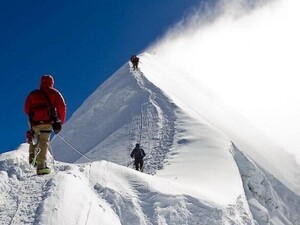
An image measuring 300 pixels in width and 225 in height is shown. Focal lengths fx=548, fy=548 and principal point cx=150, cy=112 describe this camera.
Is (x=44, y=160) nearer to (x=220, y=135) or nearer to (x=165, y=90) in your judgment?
(x=220, y=135)

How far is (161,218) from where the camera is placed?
1324 centimetres

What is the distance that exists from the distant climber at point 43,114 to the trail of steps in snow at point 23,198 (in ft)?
1.38

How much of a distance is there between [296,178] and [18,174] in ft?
97.9

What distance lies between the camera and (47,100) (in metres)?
12.9

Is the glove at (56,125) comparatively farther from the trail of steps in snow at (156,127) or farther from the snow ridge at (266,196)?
the snow ridge at (266,196)

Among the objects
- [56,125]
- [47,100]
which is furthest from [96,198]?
[47,100]

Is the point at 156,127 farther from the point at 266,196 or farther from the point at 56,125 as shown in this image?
the point at 56,125

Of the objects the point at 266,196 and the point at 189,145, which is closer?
the point at 189,145

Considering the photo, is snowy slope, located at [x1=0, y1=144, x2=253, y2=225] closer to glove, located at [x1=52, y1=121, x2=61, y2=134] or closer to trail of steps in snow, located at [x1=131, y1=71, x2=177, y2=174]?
glove, located at [x1=52, y1=121, x2=61, y2=134]

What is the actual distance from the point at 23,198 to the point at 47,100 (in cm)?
240

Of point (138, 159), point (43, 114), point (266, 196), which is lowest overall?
point (266, 196)

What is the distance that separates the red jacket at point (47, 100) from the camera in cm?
1283

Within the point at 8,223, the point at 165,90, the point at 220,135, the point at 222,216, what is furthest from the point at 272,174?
the point at 8,223

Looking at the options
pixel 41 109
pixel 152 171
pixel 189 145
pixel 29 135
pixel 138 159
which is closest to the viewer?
pixel 41 109
